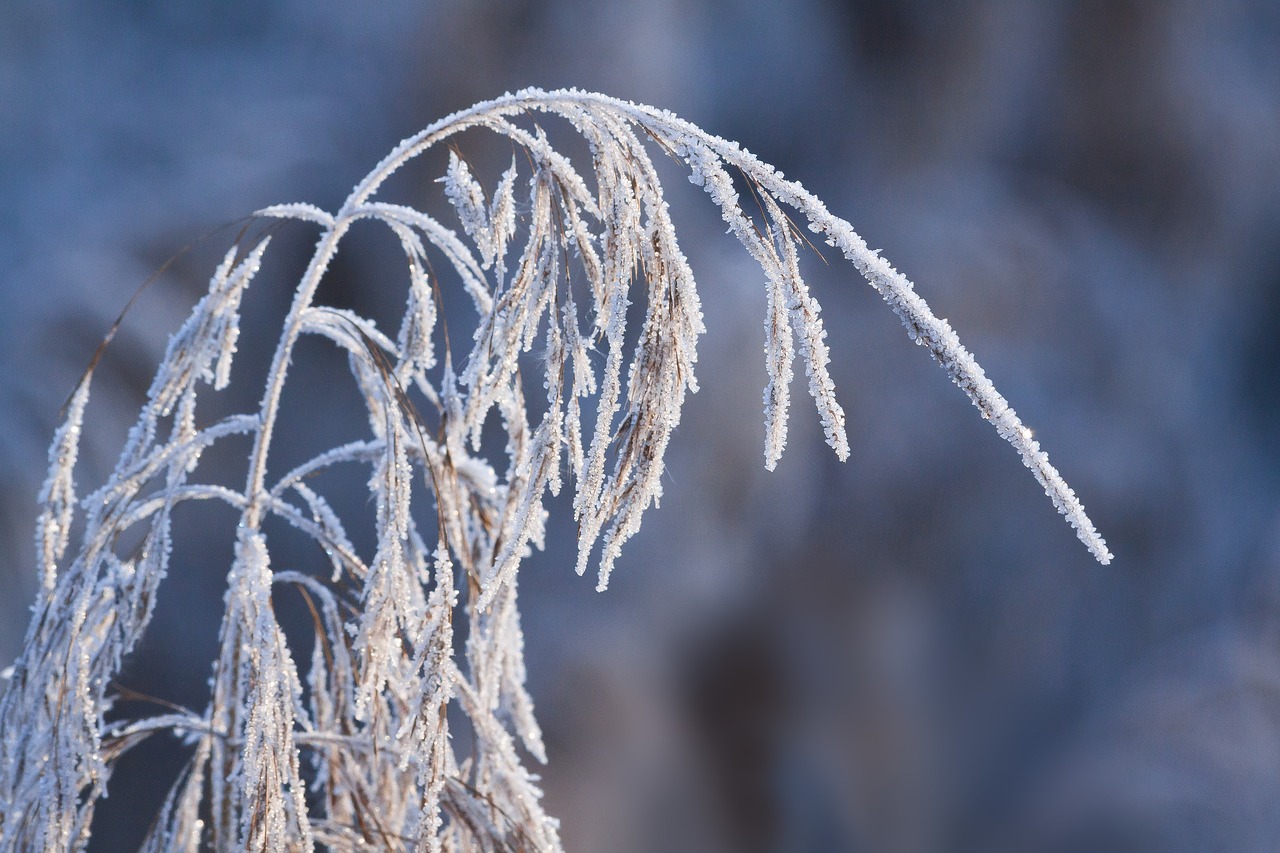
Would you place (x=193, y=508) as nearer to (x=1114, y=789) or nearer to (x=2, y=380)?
(x=2, y=380)

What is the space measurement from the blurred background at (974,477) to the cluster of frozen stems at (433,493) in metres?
2.52

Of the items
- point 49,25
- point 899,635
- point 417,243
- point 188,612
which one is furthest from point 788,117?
point 417,243

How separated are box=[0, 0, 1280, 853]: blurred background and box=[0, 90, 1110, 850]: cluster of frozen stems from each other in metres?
2.52

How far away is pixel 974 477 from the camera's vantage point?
3.69 metres

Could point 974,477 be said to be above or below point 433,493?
above

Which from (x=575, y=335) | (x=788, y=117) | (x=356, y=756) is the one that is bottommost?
(x=356, y=756)

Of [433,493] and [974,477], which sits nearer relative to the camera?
[433,493]

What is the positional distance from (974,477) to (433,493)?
338cm

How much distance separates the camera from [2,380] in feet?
7.31

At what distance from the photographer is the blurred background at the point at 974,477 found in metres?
3.43

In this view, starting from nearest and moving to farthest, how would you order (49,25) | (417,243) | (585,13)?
(417,243), (49,25), (585,13)

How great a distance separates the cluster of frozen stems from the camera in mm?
522

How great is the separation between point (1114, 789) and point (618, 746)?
2.04m

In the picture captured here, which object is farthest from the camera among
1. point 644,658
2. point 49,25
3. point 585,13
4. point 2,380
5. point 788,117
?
point 788,117
